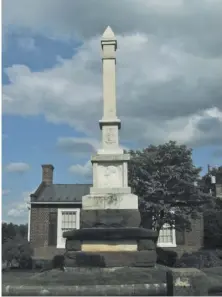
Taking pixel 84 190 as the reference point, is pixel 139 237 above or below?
below

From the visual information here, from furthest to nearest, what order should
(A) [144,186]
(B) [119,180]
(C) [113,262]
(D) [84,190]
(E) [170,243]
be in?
(D) [84,190] → (E) [170,243] → (A) [144,186] → (B) [119,180] → (C) [113,262]

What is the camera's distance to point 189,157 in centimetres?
2559

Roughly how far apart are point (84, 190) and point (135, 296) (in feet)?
77.8

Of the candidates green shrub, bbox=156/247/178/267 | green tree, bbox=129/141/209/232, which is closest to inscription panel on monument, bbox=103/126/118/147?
green shrub, bbox=156/247/178/267

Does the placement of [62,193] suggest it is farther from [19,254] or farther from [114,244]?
[114,244]

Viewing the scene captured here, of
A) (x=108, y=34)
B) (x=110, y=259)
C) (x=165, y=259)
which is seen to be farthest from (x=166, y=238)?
(x=110, y=259)

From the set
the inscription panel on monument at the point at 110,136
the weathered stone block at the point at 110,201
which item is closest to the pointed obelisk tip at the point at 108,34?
the inscription panel on monument at the point at 110,136

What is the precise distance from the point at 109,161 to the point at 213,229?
2206cm

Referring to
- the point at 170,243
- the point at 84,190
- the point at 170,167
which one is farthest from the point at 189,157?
the point at 84,190

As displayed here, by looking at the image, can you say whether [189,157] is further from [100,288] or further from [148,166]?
[100,288]

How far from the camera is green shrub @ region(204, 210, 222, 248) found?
3056 cm

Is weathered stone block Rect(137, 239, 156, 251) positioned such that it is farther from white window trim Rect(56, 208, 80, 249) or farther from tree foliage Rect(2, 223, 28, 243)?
tree foliage Rect(2, 223, 28, 243)

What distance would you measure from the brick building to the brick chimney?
5.81 ft

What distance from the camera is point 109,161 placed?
36.3ft
